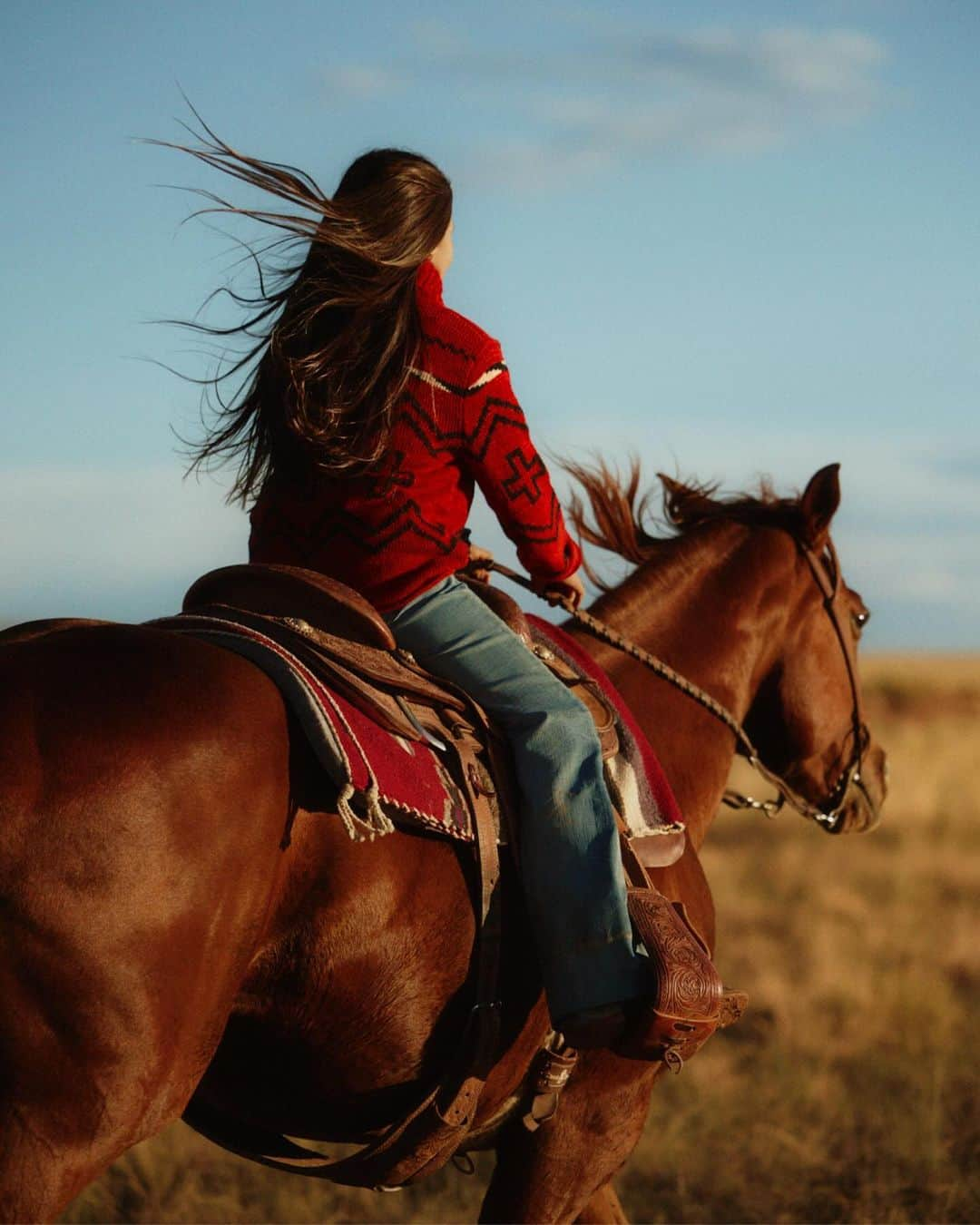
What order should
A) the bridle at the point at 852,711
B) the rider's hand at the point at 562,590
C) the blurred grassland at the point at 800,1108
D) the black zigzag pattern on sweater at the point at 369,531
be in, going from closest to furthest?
the black zigzag pattern on sweater at the point at 369,531, the rider's hand at the point at 562,590, the bridle at the point at 852,711, the blurred grassland at the point at 800,1108

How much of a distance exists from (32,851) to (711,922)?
224 cm

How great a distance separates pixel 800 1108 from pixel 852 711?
299 centimetres

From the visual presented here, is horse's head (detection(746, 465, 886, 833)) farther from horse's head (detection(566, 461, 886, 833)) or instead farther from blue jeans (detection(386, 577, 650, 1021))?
blue jeans (detection(386, 577, 650, 1021))

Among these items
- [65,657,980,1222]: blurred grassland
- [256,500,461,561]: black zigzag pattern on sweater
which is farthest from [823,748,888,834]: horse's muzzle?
[256,500,461,561]: black zigzag pattern on sweater

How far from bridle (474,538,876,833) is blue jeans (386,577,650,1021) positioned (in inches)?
36.9

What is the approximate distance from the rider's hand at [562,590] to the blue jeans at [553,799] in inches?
21.6

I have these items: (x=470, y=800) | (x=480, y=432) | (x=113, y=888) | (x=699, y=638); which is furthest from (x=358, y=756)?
(x=699, y=638)

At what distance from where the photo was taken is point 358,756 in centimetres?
301

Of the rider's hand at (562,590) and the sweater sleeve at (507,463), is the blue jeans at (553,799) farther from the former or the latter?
the rider's hand at (562,590)

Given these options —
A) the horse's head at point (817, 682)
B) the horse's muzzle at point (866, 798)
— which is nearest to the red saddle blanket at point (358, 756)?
the horse's head at point (817, 682)

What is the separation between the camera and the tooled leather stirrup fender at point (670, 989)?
3412mm

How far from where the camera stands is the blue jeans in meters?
3.41

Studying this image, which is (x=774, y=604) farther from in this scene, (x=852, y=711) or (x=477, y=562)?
(x=477, y=562)

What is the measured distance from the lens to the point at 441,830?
3266 mm
